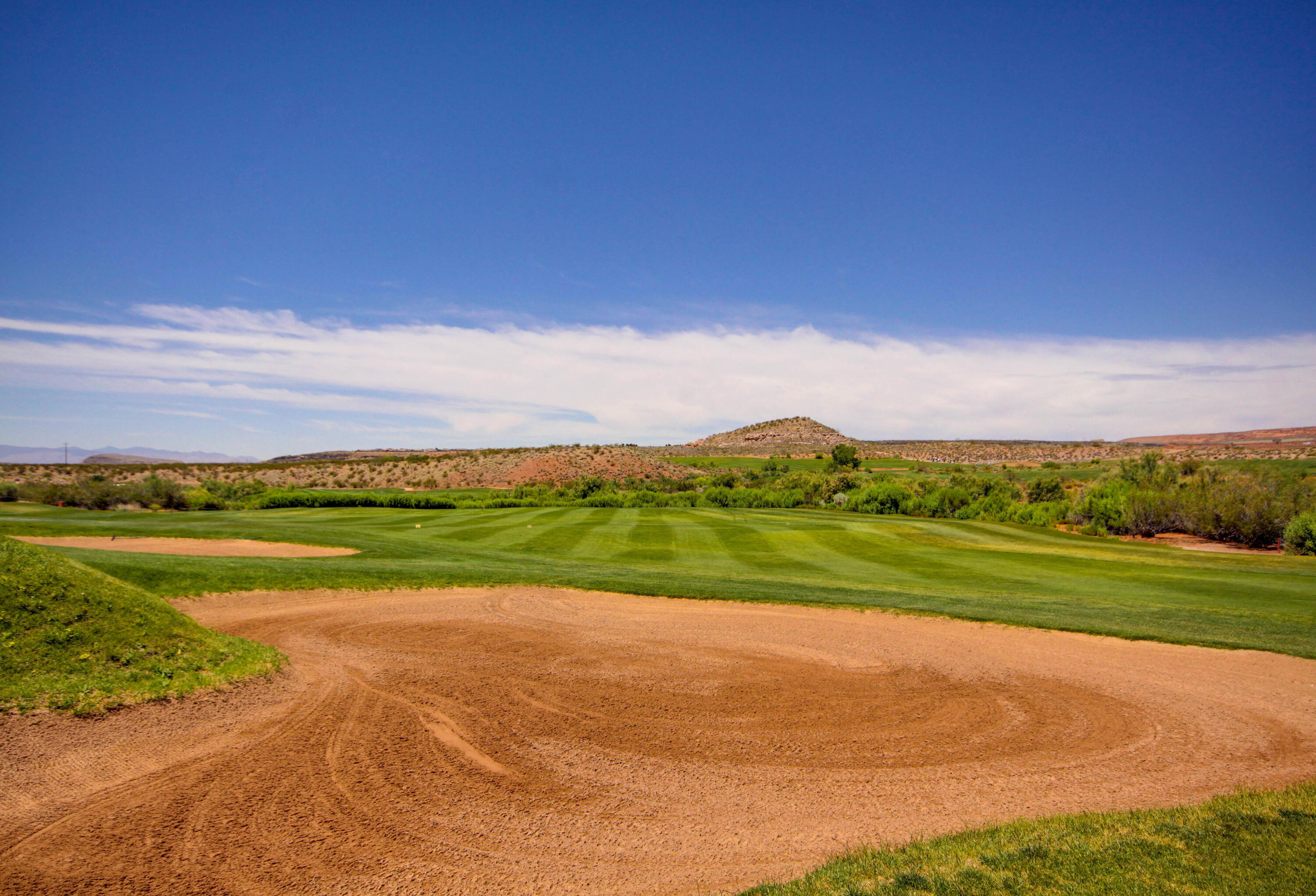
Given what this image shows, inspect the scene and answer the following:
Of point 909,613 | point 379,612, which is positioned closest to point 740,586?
point 909,613

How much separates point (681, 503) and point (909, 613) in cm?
3763

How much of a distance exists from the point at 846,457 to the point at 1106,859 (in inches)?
3131

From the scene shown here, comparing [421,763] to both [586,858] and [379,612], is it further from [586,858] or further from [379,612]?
[379,612]

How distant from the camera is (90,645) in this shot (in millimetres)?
8023

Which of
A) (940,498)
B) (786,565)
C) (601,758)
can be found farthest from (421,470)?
(601,758)

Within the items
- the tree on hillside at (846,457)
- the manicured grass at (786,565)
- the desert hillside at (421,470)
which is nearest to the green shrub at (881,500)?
the manicured grass at (786,565)

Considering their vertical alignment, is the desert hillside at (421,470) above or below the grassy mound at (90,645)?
above

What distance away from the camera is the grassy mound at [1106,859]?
4.59 metres

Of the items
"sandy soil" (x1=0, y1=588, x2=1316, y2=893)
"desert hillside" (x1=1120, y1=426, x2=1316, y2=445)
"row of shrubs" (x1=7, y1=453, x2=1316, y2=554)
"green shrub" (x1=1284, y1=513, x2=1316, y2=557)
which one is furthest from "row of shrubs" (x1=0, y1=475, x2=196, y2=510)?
"desert hillside" (x1=1120, y1=426, x2=1316, y2=445)

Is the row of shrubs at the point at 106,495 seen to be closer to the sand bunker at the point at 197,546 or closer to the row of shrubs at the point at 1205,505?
the sand bunker at the point at 197,546

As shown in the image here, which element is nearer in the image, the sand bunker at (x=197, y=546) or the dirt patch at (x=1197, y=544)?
the sand bunker at (x=197, y=546)

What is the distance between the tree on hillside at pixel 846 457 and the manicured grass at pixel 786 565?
41.7 metres

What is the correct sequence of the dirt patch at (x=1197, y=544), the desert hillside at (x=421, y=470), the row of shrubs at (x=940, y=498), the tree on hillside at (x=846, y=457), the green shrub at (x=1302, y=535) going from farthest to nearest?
the tree on hillside at (x=846, y=457)
the desert hillside at (x=421, y=470)
the row of shrubs at (x=940, y=498)
the dirt patch at (x=1197, y=544)
the green shrub at (x=1302, y=535)

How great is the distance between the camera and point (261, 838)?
17.6 feet
